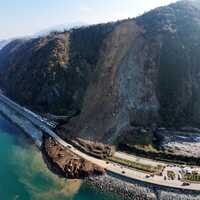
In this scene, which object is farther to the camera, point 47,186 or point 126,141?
point 126,141

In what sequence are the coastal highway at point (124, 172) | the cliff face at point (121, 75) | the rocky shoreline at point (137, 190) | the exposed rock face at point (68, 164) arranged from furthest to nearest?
the cliff face at point (121, 75) < the exposed rock face at point (68, 164) < the coastal highway at point (124, 172) < the rocky shoreline at point (137, 190)

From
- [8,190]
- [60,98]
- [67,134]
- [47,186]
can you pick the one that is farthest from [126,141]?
[60,98]

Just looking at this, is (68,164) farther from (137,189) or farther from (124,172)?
(137,189)

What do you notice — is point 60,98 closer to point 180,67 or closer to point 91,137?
point 91,137

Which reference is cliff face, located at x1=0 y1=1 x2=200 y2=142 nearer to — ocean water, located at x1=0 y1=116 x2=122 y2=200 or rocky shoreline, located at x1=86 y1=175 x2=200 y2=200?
ocean water, located at x1=0 y1=116 x2=122 y2=200

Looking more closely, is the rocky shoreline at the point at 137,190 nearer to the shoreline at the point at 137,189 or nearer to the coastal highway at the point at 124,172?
the shoreline at the point at 137,189

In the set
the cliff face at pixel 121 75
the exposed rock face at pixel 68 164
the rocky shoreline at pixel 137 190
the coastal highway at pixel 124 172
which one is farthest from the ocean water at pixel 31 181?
the cliff face at pixel 121 75
